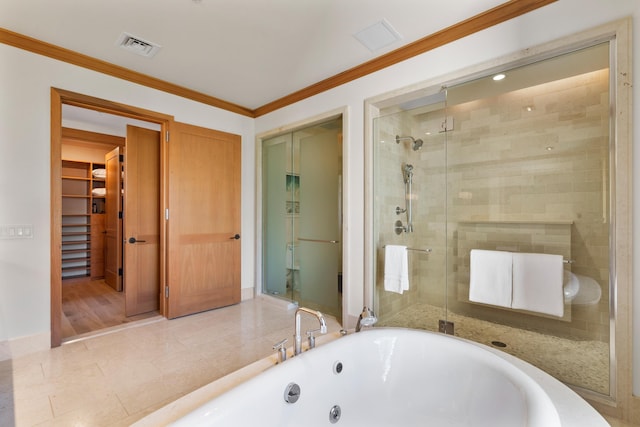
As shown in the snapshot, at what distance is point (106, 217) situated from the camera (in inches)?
206

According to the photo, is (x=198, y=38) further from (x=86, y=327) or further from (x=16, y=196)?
(x=86, y=327)

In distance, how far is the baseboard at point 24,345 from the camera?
89.4 inches

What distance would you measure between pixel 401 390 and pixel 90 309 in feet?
12.2

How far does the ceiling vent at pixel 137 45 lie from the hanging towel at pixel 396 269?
2709mm

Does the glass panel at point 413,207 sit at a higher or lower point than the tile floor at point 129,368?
higher

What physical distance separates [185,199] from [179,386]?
200cm

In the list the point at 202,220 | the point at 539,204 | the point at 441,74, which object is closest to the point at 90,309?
the point at 202,220

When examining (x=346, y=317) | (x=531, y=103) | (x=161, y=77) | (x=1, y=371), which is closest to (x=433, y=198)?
(x=531, y=103)

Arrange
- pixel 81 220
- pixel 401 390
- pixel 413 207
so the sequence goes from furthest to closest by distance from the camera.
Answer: pixel 81 220
pixel 413 207
pixel 401 390

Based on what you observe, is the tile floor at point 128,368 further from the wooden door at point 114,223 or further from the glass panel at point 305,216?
the wooden door at point 114,223

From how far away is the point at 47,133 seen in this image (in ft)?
8.11

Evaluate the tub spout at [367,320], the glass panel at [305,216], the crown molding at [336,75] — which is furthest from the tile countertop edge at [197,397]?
the crown molding at [336,75]

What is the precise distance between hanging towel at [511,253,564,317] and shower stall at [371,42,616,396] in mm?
30

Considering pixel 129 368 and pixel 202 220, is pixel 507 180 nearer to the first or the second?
pixel 202 220
